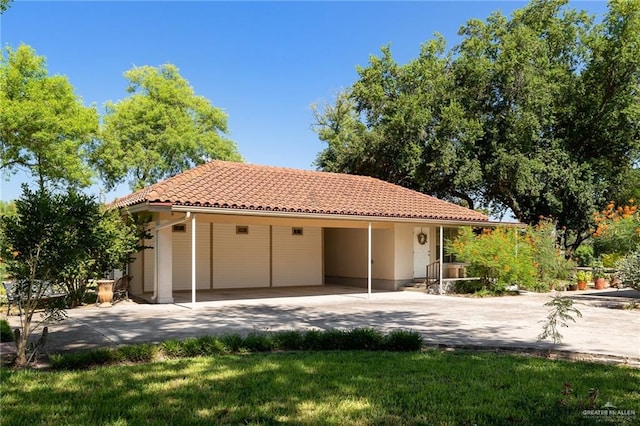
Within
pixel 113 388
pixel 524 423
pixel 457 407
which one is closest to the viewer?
pixel 524 423

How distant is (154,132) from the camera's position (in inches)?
1305

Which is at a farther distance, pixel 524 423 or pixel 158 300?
pixel 158 300

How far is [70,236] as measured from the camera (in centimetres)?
651

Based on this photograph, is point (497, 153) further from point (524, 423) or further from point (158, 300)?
point (524, 423)

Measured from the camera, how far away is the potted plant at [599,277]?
20.4 metres

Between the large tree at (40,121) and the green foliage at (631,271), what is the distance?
24.0 m

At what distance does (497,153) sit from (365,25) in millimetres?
9391

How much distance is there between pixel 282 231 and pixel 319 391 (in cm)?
1377

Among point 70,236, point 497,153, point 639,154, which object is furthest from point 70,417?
point 639,154

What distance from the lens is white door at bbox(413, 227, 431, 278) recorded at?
18.8 meters

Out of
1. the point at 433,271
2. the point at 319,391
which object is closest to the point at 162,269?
the point at 319,391

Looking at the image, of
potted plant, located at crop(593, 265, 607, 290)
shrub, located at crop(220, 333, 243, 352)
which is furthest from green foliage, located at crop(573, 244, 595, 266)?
shrub, located at crop(220, 333, 243, 352)

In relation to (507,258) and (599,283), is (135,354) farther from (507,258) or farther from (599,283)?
(599,283)

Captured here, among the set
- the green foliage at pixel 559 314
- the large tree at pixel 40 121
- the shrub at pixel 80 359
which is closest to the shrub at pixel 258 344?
the shrub at pixel 80 359
